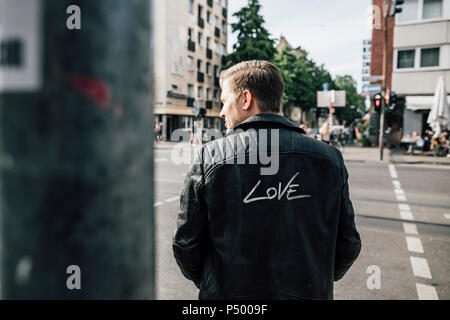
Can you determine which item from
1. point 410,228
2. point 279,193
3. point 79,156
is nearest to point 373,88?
point 410,228

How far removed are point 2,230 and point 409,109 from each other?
2646 centimetres

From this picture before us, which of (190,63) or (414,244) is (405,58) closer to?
(190,63)

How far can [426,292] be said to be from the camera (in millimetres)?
3568

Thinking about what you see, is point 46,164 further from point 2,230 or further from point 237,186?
point 237,186

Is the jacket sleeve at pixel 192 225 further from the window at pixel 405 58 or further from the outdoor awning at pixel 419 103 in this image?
the window at pixel 405 58

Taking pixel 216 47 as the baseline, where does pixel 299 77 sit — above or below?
below

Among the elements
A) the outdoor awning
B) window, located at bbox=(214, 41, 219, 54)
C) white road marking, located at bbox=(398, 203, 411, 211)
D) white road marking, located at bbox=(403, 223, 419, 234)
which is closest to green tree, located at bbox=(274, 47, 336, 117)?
window, located at bbox=(214, 41, 219, 54)

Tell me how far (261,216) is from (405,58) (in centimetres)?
2678

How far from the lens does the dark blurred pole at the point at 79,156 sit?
420mm

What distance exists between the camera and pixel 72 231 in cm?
46

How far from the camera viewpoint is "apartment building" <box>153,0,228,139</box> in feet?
107

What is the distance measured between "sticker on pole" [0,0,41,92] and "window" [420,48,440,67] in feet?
89.6

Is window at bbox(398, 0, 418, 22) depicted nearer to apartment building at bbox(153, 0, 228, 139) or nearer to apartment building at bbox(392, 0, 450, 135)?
apartment building at bbox(392, 0, 450, 135)
